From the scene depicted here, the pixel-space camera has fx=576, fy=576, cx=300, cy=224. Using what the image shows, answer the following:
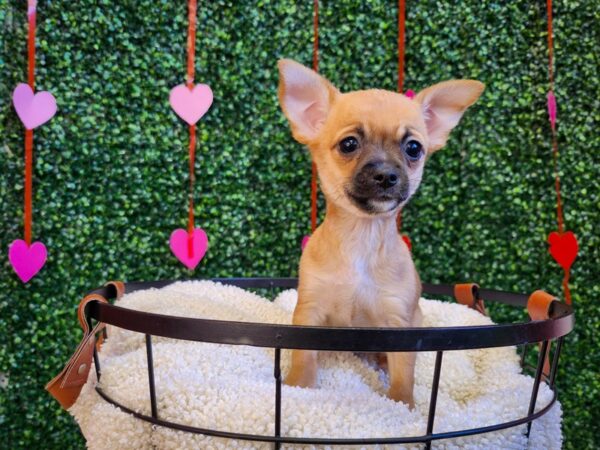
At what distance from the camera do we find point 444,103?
1.55 meters

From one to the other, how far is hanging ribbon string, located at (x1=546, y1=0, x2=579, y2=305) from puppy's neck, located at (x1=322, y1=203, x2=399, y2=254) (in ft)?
3.14

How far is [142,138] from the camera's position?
2016mm

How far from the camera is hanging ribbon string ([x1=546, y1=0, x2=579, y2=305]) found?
209 centimetres

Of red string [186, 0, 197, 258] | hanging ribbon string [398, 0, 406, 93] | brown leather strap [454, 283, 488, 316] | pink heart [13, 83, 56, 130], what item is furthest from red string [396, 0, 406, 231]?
pink heart [13, 83, 56, 130]

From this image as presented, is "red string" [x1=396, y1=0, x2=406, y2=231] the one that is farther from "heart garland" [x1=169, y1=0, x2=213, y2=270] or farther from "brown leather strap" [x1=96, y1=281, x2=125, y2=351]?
"brown leather strap" [x1=96, y1=281, x2=125, y2=351]

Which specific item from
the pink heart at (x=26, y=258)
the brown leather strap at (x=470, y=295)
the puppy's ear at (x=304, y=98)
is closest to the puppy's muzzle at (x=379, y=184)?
the puppy's ear at (x=304, y=98)

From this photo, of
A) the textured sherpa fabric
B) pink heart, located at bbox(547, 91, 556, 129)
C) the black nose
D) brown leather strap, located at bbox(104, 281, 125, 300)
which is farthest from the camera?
pink heart, located at bbox(547, 91, 556, 129)

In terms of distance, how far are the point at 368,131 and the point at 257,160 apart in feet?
2.66

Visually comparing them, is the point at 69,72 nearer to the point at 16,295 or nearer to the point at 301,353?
the point at 16,295

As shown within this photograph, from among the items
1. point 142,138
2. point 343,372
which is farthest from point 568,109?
point 142,138

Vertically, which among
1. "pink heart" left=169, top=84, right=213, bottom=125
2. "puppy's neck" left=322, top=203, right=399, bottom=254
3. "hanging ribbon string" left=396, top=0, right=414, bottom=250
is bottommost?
"puppy's neck" left=322, top=203, right=399, bottom=254

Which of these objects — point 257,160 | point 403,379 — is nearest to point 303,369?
point 403,379

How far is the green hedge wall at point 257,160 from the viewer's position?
1.94m

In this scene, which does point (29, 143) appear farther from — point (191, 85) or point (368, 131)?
point (368, 131)
